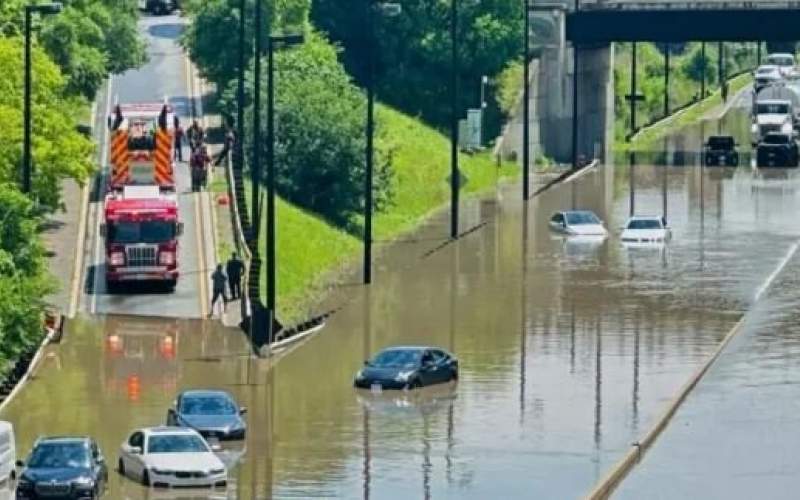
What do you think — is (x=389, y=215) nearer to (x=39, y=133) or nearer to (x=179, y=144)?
(x=179, y=144)

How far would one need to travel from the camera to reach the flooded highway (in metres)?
46.5

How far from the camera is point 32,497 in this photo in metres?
43.2

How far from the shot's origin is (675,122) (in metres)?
148

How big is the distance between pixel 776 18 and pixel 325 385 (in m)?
67.7

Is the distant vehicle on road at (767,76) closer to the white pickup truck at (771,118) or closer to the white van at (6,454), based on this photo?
the white pickup truck at (771,118)

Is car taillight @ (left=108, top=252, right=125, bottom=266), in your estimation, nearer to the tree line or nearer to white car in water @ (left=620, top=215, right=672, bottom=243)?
the tree line

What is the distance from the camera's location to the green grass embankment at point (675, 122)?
132m

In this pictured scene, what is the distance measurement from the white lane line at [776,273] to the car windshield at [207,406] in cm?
2477

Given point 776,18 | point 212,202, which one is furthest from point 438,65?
point 212,202

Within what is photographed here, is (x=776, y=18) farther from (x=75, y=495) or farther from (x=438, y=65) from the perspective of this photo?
(x=75, y=495)

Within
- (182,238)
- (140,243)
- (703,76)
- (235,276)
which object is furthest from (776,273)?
(703,76)

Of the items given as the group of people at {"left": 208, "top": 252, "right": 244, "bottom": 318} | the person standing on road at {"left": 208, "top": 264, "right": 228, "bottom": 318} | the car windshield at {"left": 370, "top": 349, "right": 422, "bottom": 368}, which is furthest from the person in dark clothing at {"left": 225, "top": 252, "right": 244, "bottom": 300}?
the car windshield at {"left": 370, "top": 349, "right": 422, "bottom": 368}

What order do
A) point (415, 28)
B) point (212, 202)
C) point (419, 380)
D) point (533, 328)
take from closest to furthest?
point (419, 380) → point (533, 328) → point (212, 202) → point (415, 28)

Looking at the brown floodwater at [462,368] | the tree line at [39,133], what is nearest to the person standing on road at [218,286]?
the brown floodwater at [462,368]
